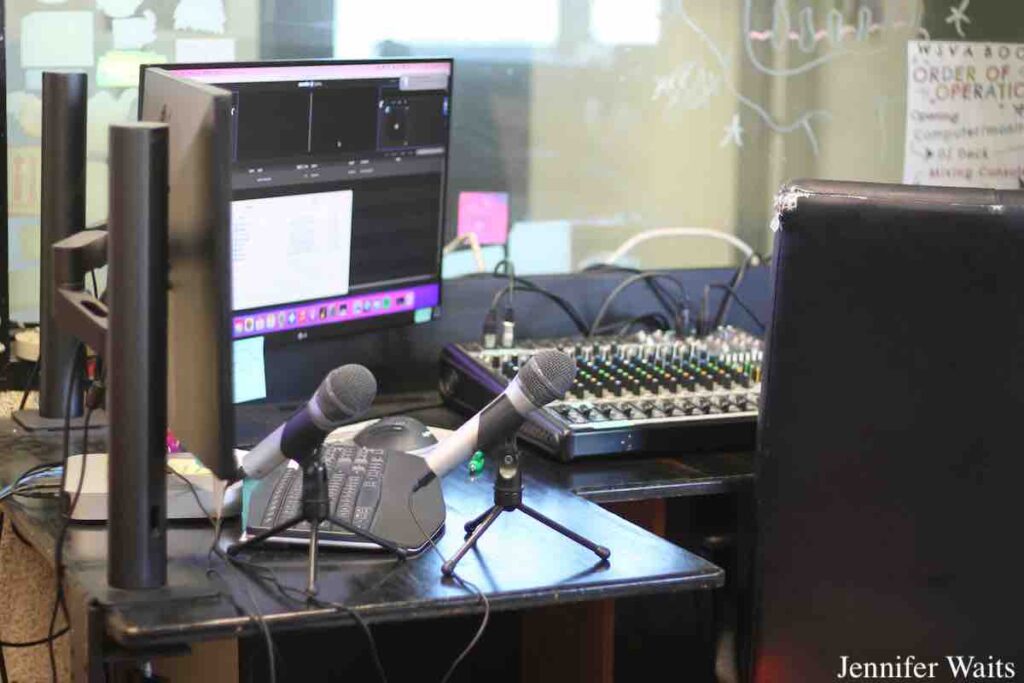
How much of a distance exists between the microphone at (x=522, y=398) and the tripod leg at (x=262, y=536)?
0.20 m

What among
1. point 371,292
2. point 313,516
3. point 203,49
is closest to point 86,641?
point 313,516

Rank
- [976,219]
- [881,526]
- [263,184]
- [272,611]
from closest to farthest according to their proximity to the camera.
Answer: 1. [272,611]
2. [976,219]
3. [881,526]
4. [263,184]

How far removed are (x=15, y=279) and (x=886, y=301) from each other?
1.34m

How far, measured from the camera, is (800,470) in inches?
74.9

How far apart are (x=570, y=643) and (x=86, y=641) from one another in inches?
36.1

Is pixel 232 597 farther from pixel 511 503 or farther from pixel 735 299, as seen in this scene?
pixel 735 299

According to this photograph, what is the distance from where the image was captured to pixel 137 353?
159 centimetres

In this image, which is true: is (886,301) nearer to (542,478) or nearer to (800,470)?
(800,470)

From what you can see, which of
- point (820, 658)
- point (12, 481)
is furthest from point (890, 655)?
point (12, 481)

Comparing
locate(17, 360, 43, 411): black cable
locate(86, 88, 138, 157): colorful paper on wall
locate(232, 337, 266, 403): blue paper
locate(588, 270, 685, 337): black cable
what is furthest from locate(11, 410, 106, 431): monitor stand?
locate(588, 270, 685, 337): black cable

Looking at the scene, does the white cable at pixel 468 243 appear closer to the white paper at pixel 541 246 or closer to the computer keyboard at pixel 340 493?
the white paper at pixel 541 246

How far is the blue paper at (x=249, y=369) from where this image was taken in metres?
2.31

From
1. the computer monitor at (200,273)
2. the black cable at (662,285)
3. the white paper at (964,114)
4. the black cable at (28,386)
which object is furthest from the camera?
A: the white paper at (964,114)

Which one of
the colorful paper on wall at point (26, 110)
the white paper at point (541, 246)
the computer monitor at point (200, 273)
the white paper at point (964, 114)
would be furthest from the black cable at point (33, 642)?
the white paper at point (964, 114)
